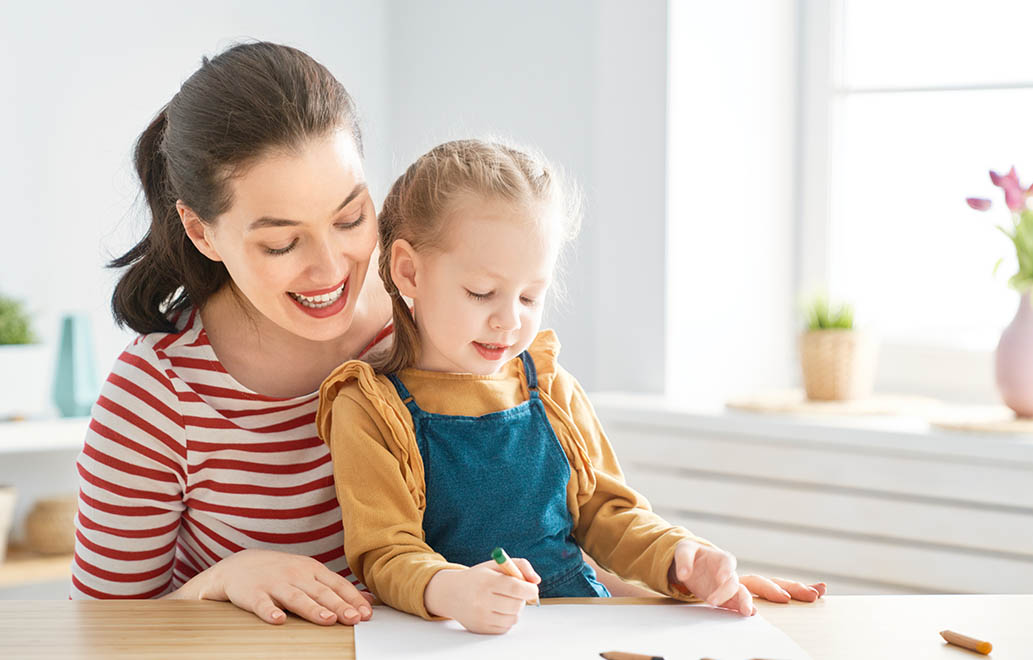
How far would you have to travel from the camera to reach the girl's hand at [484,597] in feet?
2.75

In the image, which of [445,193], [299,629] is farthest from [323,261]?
[299,629]

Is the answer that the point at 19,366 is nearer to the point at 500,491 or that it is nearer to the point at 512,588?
the point at 500,491

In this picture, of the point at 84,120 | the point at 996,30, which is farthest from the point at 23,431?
the point at 996,30

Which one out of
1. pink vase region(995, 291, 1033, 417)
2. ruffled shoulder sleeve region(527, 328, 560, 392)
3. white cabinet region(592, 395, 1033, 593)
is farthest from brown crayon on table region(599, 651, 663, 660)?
pink vase region(995, 291, 1033, 417)

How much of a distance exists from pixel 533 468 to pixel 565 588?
12 centimetres

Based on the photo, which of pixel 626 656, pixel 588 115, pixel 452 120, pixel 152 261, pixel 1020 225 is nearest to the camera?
pixel 626 656

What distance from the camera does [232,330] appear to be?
123 cm

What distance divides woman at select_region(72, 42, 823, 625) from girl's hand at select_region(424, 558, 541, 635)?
0.23 metres

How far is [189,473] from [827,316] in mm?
1400

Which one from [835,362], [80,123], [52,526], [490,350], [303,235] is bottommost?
[52,526]

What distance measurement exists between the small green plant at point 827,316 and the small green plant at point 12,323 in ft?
5.14

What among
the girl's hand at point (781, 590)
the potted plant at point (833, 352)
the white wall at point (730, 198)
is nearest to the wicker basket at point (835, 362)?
the potted plant at point (833, 352)

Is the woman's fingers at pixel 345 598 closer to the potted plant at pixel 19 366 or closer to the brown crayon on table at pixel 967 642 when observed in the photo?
the brown crayon on table at pixel 967 642

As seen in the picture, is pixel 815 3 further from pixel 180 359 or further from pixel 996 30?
pixel 180 359
